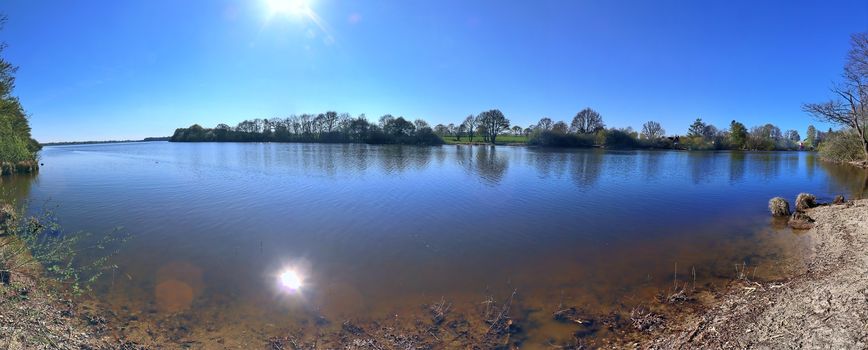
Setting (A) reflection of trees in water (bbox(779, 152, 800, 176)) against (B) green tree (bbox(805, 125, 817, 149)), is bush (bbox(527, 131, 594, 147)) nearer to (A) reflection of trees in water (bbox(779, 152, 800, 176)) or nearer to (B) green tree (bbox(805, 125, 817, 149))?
(A) reflection of trees in water (bbox(779, 152, 800, 176))

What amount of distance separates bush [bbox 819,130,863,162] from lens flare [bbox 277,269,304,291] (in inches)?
2091

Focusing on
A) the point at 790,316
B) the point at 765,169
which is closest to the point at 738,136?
the point at 765,169

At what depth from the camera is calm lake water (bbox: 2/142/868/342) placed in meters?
6.77

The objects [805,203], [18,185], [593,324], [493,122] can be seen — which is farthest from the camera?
[493,122]

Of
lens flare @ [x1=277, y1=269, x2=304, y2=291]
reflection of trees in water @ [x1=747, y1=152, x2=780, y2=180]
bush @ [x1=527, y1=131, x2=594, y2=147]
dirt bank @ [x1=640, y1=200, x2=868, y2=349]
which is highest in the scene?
bush @ [x1=527, y1=131, x2=594, y2=147]

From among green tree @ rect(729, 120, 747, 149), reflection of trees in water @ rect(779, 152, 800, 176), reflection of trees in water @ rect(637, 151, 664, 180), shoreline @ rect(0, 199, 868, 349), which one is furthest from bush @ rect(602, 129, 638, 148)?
shoreline @ rect(0, 199, 868, 349)

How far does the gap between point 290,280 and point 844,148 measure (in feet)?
189

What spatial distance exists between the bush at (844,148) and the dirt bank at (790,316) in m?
44.2

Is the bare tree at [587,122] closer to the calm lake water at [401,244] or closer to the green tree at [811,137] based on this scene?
the green tree at [811,137]

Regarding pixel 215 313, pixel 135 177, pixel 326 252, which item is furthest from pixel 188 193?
pixel 215 313

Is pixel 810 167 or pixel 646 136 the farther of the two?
pixel 646 136

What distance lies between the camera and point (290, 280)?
305 inches

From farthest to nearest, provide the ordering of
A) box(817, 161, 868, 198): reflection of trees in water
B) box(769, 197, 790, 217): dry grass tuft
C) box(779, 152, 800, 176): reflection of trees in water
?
box(779, 152, 800, 176): reflection of trees in water, box(817, 161, 868, 198): reflection of trees in water, box(769, 197, 790, 217): dry grass tuft

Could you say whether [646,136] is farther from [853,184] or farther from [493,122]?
[853,184]
